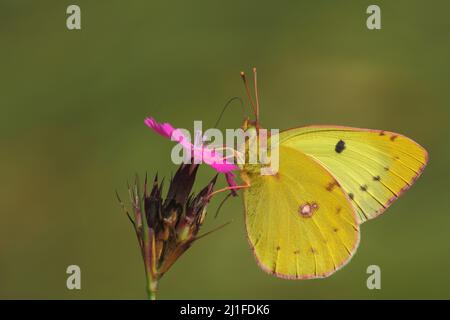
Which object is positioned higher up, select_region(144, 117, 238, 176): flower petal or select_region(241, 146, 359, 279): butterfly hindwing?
select_region(144, 117, 238, 176): flower petal

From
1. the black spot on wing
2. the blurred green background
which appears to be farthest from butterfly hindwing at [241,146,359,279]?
the blurred green background

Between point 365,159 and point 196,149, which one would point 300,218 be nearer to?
point 365,159

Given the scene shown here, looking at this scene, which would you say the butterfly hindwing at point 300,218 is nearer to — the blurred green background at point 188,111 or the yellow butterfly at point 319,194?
the yellow butterfly at point 319,194

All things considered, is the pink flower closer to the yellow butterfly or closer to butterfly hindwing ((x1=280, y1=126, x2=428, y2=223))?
the yellow butterfly

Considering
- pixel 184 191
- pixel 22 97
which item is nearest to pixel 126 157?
pixel 22 97

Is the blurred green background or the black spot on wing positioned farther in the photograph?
the blurred green background

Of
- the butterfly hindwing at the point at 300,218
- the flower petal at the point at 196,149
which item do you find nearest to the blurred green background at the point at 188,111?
the butterfly hindwing at the point at 300,218

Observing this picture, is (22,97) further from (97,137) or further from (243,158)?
(243,158)
